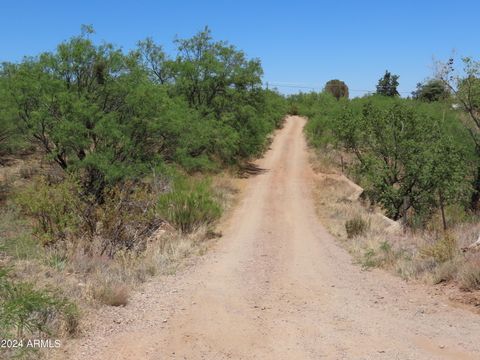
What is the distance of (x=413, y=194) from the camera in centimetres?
1794

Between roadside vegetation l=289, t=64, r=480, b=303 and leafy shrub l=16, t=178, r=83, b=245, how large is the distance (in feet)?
21.8

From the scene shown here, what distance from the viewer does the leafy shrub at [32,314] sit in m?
5.46

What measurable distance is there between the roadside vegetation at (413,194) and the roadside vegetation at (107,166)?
14.8ft

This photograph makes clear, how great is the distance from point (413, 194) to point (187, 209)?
8607 mm

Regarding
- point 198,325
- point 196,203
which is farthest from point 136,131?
Answer: point 198,325

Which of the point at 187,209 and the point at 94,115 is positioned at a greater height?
the point at 94,115

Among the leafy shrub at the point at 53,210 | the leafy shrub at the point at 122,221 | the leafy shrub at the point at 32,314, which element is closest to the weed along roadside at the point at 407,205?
the leafy shrub at the point at 122,221

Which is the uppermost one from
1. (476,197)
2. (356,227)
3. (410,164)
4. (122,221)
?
(410,164)

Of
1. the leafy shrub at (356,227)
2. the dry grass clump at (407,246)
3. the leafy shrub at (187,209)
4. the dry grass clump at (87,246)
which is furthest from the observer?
the leafy shrub at (187,209)

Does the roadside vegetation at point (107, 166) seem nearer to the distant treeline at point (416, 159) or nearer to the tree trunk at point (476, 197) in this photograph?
the distant treeline at point (416, 159)

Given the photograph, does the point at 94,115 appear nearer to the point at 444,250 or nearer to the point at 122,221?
the point at 122,221

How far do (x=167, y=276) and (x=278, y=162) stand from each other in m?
23.8

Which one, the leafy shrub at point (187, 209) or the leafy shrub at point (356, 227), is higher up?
the leafy shrub at point (187, 209)

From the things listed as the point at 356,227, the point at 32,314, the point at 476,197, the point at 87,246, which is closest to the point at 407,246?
the point at 356,227
